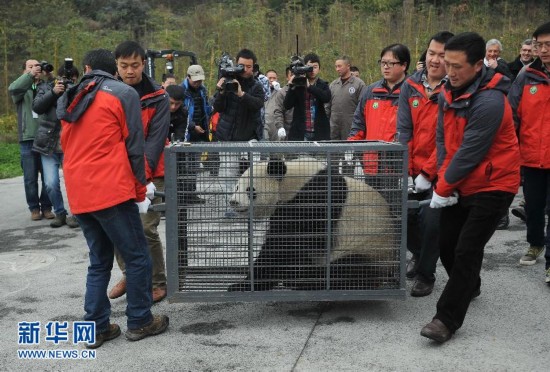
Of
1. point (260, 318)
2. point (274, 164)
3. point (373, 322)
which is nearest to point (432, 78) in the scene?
point (274, 164)

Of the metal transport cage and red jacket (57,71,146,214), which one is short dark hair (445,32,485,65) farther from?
red jacket (57,71,146,214)

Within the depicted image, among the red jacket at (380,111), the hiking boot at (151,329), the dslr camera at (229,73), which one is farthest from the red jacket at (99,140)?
the dslr camera at (229,73)

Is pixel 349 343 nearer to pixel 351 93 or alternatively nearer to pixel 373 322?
pixel 373 322

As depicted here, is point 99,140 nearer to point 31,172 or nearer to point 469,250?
point 469,250

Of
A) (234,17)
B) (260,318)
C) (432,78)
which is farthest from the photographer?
(234,17)

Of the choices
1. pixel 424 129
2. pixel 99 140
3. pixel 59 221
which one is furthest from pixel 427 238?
pixel 59 221

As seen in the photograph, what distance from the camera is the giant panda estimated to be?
4508 millimetres

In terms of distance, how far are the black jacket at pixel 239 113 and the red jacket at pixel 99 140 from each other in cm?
329

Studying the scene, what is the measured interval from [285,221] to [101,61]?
A: 1.63 m

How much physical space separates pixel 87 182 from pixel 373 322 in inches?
85.8

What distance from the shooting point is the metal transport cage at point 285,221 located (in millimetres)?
4457

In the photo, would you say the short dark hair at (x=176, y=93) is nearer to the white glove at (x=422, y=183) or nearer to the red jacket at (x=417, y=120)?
the red jacket at (x=417, y=120)

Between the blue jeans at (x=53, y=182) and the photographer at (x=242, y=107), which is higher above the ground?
the photographer at (x=242, y=107)

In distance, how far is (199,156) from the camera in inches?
174
